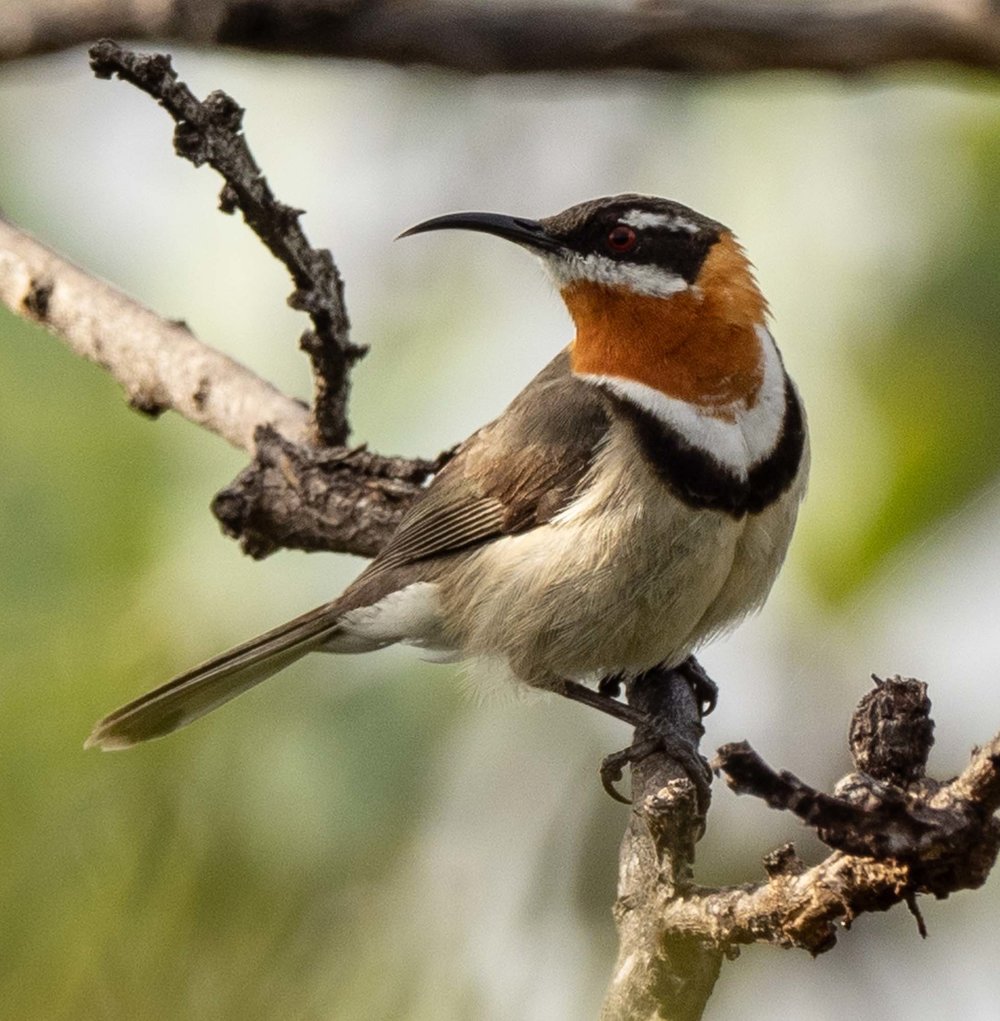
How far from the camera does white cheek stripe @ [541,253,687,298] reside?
4.85 meters

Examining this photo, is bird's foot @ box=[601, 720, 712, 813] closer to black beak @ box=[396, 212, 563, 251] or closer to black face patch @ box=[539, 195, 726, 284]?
black face patch @ box=[539, 195, 726, 284]

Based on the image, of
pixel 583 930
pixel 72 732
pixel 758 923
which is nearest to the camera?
pixel 758 923

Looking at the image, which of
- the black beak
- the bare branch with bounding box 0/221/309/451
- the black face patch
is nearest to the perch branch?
the black face patch

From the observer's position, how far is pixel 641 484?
446cm

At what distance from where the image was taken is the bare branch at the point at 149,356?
5.27 metres

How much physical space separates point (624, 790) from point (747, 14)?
99.6 inches

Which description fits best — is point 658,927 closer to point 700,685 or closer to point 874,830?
point 874,830

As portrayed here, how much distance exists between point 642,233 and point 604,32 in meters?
0.66

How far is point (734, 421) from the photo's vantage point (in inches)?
182

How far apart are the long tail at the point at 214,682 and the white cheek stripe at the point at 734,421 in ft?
4.23

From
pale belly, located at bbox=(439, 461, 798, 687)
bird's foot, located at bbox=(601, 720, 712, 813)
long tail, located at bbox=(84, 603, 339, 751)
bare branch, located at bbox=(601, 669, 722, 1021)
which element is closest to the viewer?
bare branch, located at bbox=(601, 669, 722, 1021)

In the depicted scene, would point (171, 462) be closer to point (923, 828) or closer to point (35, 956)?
point (35, 956)

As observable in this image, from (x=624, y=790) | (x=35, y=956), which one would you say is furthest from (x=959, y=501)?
(x=35, y=956)

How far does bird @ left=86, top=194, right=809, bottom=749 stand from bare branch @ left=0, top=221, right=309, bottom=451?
72 centimetres
